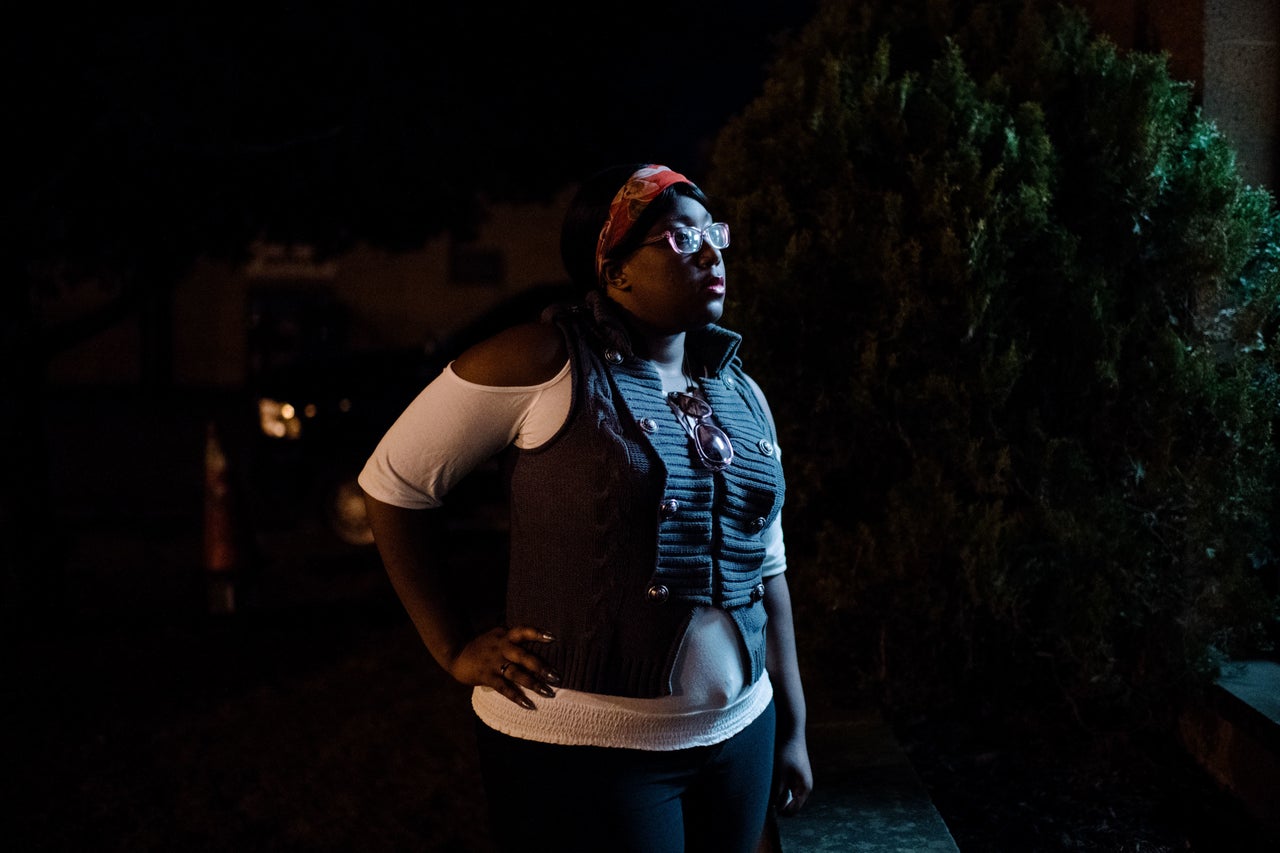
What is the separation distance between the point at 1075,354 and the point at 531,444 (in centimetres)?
221

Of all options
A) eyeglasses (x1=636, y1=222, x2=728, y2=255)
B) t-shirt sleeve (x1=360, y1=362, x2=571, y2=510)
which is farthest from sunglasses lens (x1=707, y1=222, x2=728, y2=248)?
t-shirt sleeve (x1=360, y1=362, x2=571, y2=510)

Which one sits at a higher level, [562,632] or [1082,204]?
[1082,204]

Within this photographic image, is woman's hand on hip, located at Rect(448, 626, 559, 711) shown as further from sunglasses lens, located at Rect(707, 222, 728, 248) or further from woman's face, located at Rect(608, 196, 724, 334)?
sunglasses lens, located at Rect(707, 222, 728, 248)

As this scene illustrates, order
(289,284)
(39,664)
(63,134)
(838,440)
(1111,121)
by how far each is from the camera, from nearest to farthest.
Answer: (1111,121) < (838,440) < (39,664) < (63,134) < (289,284)

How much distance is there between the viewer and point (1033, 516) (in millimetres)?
3750

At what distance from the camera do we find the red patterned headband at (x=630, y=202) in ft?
7.39

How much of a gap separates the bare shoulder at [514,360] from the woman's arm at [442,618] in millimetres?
302

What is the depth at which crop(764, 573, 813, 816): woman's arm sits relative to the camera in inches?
98.3

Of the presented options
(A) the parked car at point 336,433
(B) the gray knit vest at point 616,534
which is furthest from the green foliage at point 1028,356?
(A) the parked car at point 336,433

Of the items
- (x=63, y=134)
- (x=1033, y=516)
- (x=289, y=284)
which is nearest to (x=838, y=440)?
(x=1033, y=516)

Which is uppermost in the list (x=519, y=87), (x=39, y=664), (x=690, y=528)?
(x=519, y=87)

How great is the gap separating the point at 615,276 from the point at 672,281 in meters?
0.12

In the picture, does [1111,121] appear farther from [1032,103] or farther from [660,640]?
[660,640]

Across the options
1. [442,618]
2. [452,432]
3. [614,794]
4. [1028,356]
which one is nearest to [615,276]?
[452,432]
